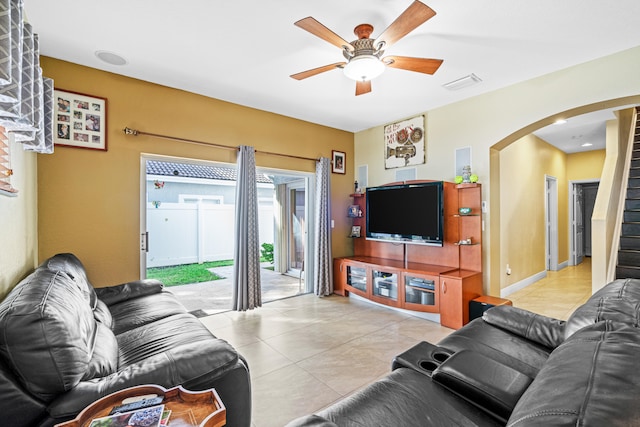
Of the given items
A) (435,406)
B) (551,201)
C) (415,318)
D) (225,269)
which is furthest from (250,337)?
(551,201)

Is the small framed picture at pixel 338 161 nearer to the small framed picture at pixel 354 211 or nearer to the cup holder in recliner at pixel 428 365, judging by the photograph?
the small framed picture at pixel 354 211

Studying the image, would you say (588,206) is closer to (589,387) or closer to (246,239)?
(246,239)

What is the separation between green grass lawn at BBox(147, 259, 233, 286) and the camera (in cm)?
601

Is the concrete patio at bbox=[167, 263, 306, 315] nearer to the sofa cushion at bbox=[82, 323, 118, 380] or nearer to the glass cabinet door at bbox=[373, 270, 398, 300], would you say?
the glass cabinet door at bbox=[373, 270, 398, 300]

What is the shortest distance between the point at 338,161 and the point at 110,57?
134 inches

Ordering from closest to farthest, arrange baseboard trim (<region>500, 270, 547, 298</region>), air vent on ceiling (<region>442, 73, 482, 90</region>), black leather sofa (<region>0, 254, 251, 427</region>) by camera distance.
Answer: black leather sofa (<region>0, 254, 251, 427</region>), air vent on ceiling (<region>442, 73, 482, 90</region>), baseboard trim (<region>500, 270, 547, 298</region>)

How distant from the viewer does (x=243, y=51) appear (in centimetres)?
277

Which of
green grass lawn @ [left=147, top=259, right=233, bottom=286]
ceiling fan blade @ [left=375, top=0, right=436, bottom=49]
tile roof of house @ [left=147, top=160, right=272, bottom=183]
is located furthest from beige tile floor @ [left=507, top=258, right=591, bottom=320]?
tile roof of house @ [left=147, top=160, right=272, bottom=183]

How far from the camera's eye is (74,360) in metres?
1.24

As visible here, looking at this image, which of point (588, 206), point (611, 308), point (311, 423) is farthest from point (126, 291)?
point (588, 206)

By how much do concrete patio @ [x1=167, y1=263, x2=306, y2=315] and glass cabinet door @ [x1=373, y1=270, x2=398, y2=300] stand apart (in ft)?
4.54

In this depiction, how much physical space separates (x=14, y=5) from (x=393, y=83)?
3.09 m

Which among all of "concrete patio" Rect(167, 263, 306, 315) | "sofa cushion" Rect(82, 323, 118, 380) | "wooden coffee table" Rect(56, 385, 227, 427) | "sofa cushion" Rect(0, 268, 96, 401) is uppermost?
"sofa cushion" Rect(0, 268, 96, 401)

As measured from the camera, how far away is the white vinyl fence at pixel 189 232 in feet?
24.6
